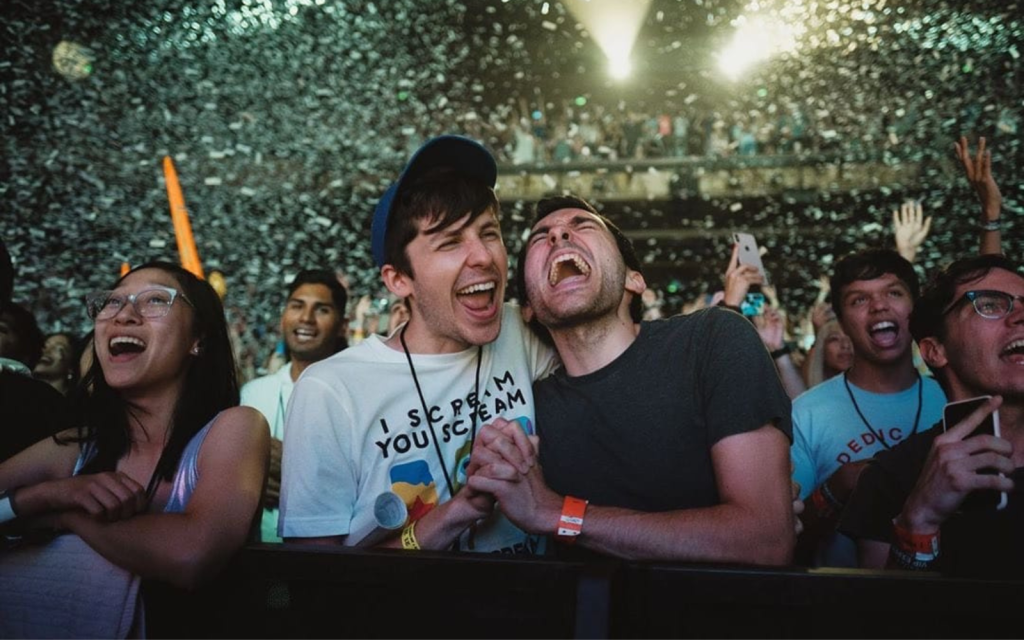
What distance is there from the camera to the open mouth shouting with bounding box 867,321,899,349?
2.54 meters

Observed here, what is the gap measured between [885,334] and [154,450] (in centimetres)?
214

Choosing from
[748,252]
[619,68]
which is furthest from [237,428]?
[619,68]

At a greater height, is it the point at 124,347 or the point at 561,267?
the point at 561,267

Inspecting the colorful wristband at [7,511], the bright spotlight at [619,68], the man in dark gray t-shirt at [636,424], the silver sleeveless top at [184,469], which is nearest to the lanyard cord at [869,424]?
the man in dark gray t-shirt at [636,424]

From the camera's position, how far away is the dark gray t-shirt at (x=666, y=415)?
1.59 meters

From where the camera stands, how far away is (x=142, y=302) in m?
1.86

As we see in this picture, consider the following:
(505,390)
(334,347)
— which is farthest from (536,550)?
(334,347)

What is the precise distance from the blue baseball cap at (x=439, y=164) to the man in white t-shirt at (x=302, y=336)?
61.0 inches

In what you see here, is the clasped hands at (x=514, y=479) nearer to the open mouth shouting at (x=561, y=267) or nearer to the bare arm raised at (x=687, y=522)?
the bare arm raised at (x=687, y=522)

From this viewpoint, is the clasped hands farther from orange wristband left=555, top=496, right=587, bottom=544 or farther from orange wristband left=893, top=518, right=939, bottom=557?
orange wristband left=893, top=518, right=939, bottom=557

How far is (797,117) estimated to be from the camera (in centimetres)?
1312

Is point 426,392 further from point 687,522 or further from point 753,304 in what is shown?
point 753,304

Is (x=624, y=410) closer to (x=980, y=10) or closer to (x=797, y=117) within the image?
(x=980, y=10)

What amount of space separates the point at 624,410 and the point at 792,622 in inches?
28.9
